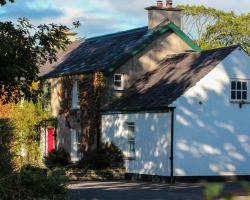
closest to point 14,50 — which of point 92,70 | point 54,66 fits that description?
point 92,70

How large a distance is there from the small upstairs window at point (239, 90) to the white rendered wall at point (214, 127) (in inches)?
11.5

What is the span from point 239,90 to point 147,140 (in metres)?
4.82

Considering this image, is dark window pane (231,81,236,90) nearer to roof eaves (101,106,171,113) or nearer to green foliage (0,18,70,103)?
roof eaves (101,106,171,113)

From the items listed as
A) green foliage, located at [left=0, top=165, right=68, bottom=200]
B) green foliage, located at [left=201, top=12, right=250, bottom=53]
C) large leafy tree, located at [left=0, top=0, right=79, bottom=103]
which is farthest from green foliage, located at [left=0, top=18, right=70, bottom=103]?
green foliage, located at [left=201, top=12, right=250, bottom=53]

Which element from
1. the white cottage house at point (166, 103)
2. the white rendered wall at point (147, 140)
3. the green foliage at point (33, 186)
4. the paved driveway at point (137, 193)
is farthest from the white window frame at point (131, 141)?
the green foliage at point (33, 186)

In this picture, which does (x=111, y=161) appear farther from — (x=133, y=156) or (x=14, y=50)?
(x=14, y=50)

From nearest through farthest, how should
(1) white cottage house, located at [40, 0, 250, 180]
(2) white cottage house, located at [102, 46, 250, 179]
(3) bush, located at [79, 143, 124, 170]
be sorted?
(2) white cottage house, located at [102, 46, 250, 179] < (1) white cottage house, located at [40, 0, 250, 180] < (3) bush, located at [79, 143, 124, 170]

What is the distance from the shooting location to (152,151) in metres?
28.5

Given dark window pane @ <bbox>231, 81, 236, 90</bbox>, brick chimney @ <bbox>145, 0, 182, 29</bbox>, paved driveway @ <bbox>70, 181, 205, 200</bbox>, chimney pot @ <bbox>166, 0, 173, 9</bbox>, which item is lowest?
paved driveway @ <bbox>70, 181, 205, 200</bbox>

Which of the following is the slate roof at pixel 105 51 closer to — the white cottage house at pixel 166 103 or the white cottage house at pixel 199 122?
the white cottage house at pixel 166 103

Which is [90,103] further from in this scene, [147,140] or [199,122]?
[199,122]

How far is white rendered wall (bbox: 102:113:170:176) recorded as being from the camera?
2770cm

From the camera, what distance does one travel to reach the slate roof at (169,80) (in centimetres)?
2814

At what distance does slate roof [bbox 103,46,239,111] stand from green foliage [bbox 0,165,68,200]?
15189 millimetres
